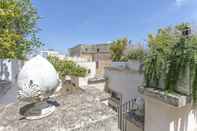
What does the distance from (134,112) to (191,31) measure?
2.39 meters

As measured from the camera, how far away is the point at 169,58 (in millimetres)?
2824

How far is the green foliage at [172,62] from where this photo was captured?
2.59 m

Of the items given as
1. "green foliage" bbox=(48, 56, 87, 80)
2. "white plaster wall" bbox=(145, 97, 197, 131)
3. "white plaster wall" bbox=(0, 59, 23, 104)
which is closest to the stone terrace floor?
"white plaster wall" bbox=(145, 97, 197, 131)

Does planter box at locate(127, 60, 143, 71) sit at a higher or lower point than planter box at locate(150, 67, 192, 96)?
higher

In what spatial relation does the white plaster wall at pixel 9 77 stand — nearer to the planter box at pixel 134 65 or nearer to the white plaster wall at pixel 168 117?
the planter box at pixel 134 65

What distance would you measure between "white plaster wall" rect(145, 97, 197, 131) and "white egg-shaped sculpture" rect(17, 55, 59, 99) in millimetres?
2497

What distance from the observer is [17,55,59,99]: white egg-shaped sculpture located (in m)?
3.67

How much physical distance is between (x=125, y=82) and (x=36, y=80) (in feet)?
16.3

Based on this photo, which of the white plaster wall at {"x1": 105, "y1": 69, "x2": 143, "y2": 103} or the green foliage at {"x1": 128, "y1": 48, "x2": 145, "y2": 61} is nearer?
the green foliage at {"x1": 128, "y1": 48, "x2": 145, "y2": 61}

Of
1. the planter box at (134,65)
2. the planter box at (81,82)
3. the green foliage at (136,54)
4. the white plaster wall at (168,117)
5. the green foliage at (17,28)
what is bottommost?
the planter box at (81,82)

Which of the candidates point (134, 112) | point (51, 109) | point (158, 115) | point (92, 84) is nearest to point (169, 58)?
point (158, 115)

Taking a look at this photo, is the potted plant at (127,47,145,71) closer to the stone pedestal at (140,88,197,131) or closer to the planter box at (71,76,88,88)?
the stone pedestal at (140,88,197,131)

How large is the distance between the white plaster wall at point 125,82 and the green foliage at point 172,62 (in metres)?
3.34

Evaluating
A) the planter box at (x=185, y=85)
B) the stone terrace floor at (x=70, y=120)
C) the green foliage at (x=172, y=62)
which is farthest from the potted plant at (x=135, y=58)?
the planter box at (x=185, y=85)
